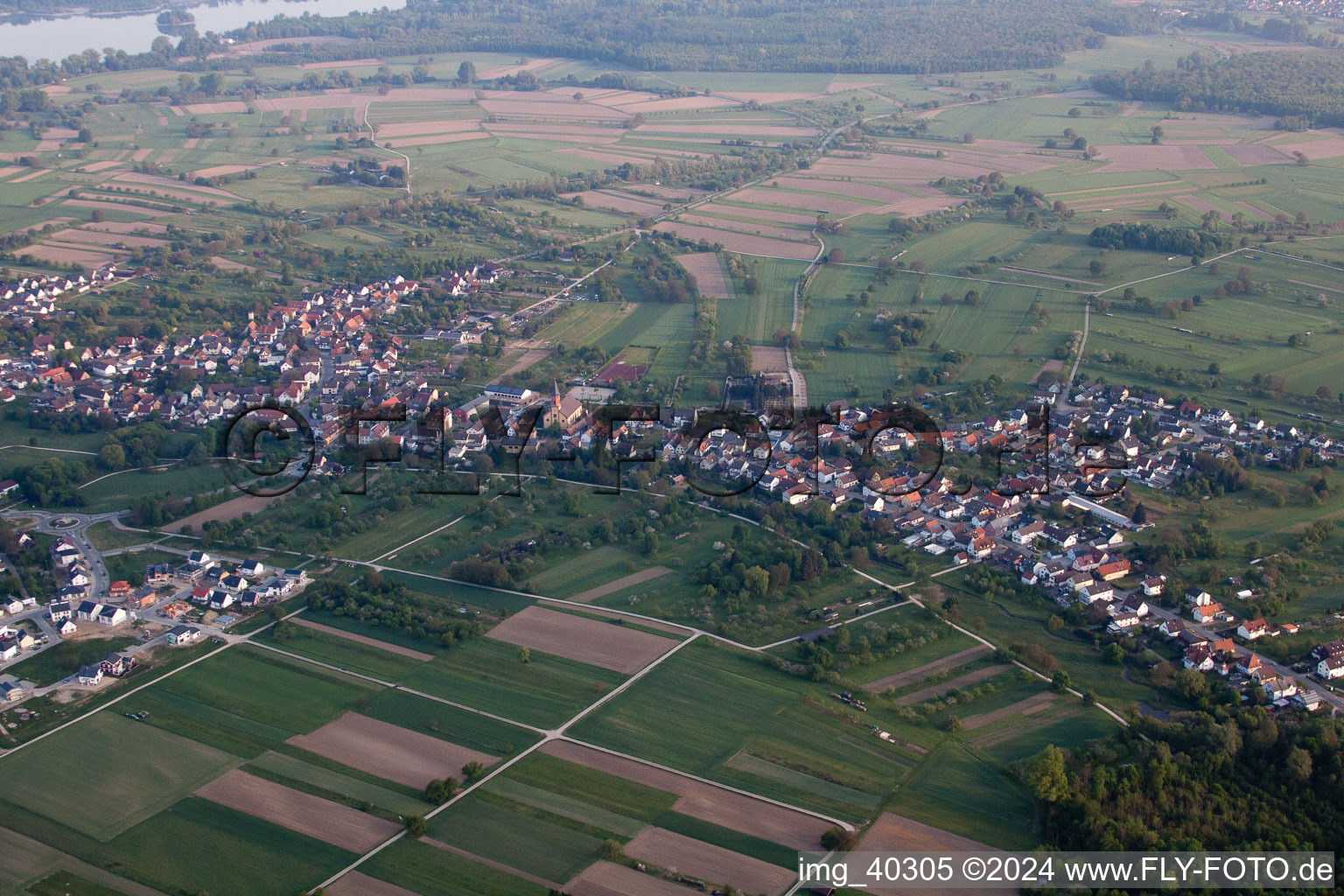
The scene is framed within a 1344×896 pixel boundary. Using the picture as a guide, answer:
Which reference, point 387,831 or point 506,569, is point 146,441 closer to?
point 506,569

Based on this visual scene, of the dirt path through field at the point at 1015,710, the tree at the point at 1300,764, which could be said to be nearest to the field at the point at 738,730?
the dirt path through field at the point at 1015,710

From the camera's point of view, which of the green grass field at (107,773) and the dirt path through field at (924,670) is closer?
the green grass field at (107,773)

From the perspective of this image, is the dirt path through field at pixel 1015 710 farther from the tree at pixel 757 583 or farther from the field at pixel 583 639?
the field at pixel 583 639

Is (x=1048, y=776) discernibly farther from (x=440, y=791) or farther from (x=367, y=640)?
(x=367, y=640)

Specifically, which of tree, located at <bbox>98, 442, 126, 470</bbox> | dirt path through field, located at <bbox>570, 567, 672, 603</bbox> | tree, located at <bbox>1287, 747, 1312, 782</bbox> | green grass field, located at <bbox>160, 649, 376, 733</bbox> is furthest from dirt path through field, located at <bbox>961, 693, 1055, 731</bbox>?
tree, located at <bbox>98, 442, 126, 470</bbox>

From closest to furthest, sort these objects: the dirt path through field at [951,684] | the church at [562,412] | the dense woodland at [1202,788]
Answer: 1. the dense woodland at [1202,788]
2. the dirt path through field at [951,684]
3. the church at [562,412]

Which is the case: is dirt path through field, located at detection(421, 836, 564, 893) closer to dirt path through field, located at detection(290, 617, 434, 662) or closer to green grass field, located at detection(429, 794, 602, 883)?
green grass field, located at detection(429, 794, 602, 883)

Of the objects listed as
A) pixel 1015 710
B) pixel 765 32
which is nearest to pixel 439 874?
pixel 1015 710
